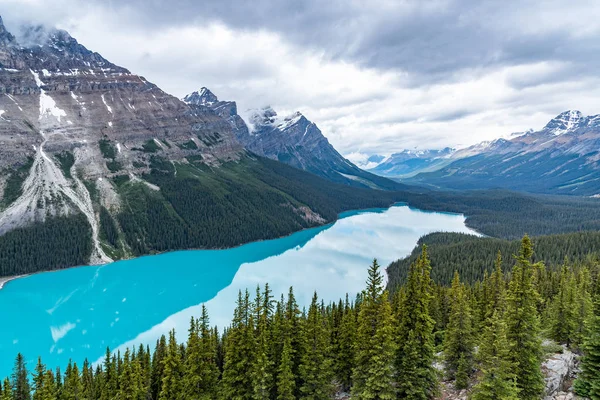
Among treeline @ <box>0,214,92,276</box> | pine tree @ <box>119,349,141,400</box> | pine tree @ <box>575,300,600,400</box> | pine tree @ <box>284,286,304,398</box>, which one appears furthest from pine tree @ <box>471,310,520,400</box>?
treeline @ <box>0,214,92,276</box>

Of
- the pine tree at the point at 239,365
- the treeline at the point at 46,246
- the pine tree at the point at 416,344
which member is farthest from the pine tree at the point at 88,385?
the treeline at the point at 46,246

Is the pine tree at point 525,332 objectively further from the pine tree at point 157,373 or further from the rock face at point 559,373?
the pine tree at point 157,373

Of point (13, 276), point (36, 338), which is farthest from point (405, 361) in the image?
point (13, 276)

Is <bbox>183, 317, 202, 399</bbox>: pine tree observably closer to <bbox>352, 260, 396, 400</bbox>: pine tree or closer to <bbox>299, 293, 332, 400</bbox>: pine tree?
<bbox>299, 293, 332, 400</bbox>: pine tree

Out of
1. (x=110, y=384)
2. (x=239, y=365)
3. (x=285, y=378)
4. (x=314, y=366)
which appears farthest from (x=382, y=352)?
(x=110, y=384)

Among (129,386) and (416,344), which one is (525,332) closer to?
(416,344)

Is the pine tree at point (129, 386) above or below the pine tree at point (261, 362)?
below
